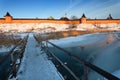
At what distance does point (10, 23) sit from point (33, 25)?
26.5 feet

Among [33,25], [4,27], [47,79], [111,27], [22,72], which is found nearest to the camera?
[47,79]

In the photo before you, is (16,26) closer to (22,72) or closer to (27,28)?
(27,28)

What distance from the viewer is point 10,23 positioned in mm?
59406

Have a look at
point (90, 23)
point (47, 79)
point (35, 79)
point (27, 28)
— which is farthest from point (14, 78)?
point (90, 23)

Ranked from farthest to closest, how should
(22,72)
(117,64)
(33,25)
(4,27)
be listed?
1. (33,25)
2. (4,27)
3. (117,64)
4. (22,72)

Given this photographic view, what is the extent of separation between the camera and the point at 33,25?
2335 inches

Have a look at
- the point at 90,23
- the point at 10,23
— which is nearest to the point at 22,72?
the point at 10,23

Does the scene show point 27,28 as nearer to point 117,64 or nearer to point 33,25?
point 33,25

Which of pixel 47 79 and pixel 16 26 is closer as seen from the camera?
pixel 47 79

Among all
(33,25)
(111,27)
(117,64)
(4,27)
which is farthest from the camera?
(111,27)

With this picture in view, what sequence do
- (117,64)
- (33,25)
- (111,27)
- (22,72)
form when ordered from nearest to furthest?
(22,72) < (117,64) < (33,25) < (111,27)

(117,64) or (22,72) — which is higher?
(22,72)

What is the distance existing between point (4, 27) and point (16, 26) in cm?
407

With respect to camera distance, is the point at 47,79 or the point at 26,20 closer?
the point at 47,79
